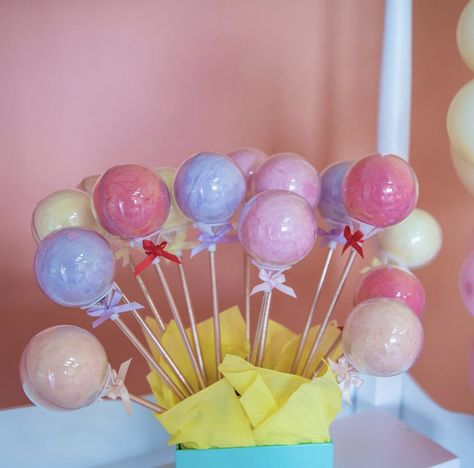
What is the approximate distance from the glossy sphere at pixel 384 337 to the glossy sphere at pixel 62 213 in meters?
0.35

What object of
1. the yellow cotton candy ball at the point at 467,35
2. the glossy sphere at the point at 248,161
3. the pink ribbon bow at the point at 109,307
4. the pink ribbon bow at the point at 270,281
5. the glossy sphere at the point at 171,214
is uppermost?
the yellow cotton candy ball at the point at 467,35

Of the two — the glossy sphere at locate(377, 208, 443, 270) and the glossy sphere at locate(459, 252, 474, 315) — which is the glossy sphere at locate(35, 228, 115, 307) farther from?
the glossy sphere at locate(459, 252, 474, 315)

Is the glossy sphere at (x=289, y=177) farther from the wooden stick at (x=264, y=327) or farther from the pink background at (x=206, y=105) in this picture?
the pink background at (x=206, y=105)

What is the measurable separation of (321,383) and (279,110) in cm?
86

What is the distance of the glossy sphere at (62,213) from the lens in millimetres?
778

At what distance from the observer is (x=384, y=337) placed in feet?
2.35

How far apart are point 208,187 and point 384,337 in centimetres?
26

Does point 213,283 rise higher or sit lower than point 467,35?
lower

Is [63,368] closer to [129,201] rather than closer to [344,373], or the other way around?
[129,201]

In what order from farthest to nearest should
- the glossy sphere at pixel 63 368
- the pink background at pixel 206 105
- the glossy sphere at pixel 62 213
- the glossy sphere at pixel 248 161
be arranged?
the pink background at pixel 206 105, the glossy sphere at pixel 248 161, the glossy sphere at pixel 62 213, the glossy sphere at pixel 63 368

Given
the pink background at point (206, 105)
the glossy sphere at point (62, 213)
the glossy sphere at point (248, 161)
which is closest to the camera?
the glossy sphere at point (62, 213)

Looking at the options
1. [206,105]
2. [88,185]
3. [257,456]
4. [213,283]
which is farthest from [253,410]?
[206,105]

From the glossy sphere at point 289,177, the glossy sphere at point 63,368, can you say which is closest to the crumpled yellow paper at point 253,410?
the glossy sphere at point 63,368

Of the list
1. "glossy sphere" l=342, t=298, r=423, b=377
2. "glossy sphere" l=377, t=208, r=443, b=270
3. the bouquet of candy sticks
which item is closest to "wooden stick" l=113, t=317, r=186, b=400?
the bouquet of candy sticks
